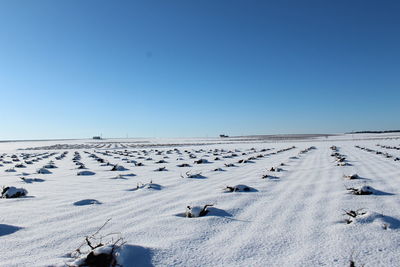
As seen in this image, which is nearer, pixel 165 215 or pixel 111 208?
pixel 165 215

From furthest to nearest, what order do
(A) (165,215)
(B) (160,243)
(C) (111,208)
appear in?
1. (C) (111,208)
2. (A) (165,215)
3. (B) (160,243)

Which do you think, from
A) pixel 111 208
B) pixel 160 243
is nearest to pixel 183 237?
pixel 160 243

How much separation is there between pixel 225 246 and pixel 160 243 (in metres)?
0.49

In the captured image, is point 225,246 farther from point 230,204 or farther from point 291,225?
point 230,204

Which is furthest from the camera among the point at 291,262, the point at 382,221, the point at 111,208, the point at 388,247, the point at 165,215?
the point at 111,208

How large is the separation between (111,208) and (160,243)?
4.65 ft

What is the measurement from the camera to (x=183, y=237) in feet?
7.23

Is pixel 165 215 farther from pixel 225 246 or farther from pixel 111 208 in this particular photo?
pixel 225 246

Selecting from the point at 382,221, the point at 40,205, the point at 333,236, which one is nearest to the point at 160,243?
the point at 333,236

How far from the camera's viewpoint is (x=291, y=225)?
250 cm

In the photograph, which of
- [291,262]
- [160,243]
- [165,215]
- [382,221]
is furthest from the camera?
[165,215]

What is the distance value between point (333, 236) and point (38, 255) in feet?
7.13

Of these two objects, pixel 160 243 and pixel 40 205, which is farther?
pixel 40 205

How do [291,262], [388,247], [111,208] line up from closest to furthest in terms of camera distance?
[291,262]
[388,247]
[111,208]
